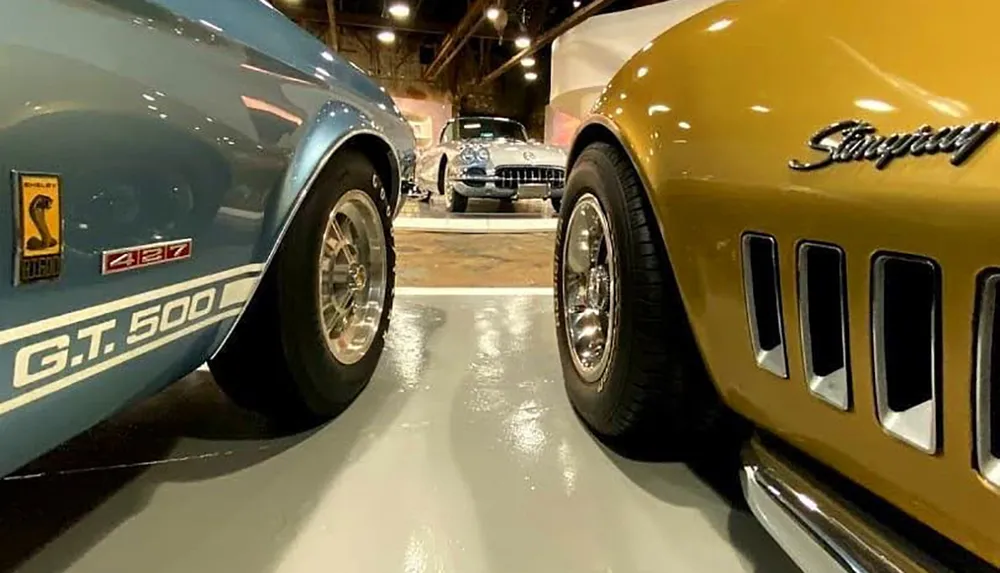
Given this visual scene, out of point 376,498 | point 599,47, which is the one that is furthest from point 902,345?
point 599,47

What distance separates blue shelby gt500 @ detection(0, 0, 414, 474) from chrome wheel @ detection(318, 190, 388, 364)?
0.02 metres

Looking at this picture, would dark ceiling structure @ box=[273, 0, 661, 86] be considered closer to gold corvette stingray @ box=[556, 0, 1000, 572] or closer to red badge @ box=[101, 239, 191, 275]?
gold corvette stingray @ box=[556, 0, 1000, 572]

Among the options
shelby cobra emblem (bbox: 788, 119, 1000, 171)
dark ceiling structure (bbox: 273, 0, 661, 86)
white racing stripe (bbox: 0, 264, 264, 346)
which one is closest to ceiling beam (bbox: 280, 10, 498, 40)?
dark ceiling structure (bbox: 273, 0, 661, 86)

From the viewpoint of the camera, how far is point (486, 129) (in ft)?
31.8

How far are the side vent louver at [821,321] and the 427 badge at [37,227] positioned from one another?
87 centimetres

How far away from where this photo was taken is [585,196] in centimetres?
179

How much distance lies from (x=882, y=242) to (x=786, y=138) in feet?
0.74

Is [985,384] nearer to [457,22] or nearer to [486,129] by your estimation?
[486,129]

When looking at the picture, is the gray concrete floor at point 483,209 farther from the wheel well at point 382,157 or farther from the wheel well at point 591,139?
the wheel well at point 591,139

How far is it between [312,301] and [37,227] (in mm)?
912

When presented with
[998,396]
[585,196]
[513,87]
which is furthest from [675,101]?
[513,87]

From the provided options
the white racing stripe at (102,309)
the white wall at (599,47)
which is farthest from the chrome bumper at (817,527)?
the white wall at (599,47)

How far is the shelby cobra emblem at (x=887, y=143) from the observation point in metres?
0.67

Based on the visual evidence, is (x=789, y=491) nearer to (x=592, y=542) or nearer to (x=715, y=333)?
(x=715, y=333)
